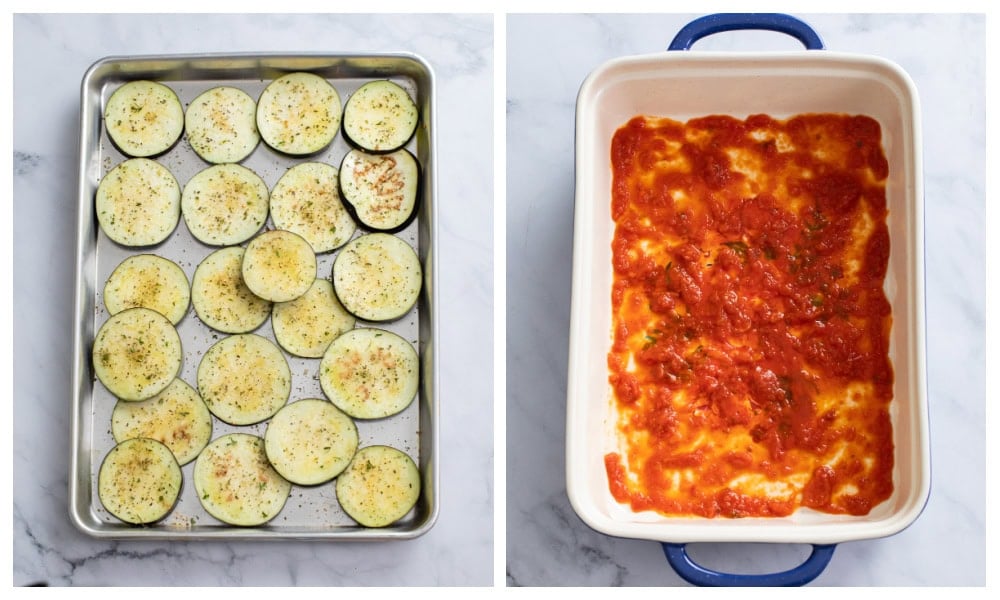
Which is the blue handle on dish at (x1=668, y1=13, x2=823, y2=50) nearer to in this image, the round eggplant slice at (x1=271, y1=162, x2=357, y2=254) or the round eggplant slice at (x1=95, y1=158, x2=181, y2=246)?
the round eggplant slice at (x1=271, y1=162, x2=357, y2=254)

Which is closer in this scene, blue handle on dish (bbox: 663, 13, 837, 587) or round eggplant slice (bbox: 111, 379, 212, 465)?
blue handle on dish (bbox: 663, 13, 837, 587)

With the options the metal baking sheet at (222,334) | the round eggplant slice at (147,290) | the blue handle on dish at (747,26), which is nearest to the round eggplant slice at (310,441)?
the metal baking sheet at (222,334)

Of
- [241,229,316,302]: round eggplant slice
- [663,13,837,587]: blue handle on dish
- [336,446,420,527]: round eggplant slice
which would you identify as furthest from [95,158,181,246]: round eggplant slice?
[663,13,837,587]: blue handle on dish

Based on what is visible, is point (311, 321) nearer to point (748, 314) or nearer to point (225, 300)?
point (225, 300)

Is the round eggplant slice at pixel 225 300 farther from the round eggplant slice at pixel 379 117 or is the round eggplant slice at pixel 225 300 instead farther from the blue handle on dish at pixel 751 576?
the blue handle on dish at pixel 751 576

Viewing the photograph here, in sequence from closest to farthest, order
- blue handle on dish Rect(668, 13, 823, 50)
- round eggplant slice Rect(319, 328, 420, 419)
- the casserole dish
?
the casserole dish, blue handle on dish Rect(668, 13, 823, 50), round eggplant slice Rect(319, 328, 420, 419)

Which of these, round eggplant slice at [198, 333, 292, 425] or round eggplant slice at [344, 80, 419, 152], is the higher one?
round eggplant slice at [344, 80, 419, 152]
